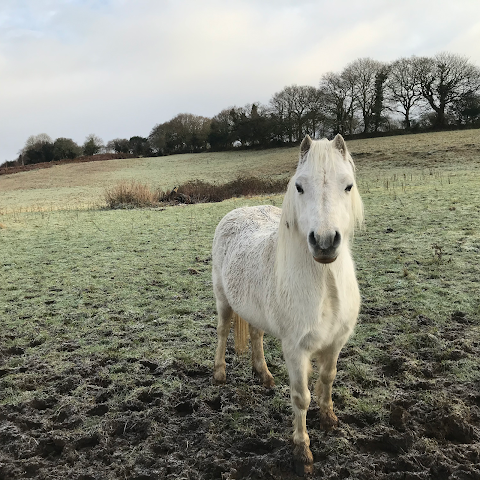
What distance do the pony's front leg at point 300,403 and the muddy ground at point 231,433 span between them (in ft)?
0.25

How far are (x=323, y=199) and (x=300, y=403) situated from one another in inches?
53.5

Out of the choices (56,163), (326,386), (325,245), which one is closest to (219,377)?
(326,386)

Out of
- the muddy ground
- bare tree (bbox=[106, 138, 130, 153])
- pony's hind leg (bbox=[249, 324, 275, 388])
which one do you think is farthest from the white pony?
bare tree (bbox=[106, 138, 130, 153])

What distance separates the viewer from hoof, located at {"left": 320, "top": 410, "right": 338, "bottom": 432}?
2.63m

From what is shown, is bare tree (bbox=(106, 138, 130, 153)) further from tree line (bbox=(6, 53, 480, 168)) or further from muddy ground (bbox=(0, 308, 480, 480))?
muddy ground (bbox=(0, 308, 480, 480))

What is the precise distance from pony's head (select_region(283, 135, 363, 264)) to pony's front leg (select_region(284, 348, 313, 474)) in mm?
799

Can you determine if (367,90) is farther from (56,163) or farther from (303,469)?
(303,469)

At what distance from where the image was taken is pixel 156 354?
3730mm

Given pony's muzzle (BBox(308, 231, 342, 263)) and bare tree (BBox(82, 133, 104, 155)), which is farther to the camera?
bare tree (BBox(82, 133, 104, 155))

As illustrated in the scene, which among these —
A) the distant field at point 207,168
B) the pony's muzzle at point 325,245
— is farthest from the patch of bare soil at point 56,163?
the pony's muzzle at point 325,245

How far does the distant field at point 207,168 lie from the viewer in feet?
72.2

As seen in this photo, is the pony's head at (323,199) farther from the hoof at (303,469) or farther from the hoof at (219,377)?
the hoof at (219,377)

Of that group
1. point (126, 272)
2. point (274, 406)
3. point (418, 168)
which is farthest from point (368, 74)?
point (274, 406)

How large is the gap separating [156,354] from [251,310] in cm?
143
